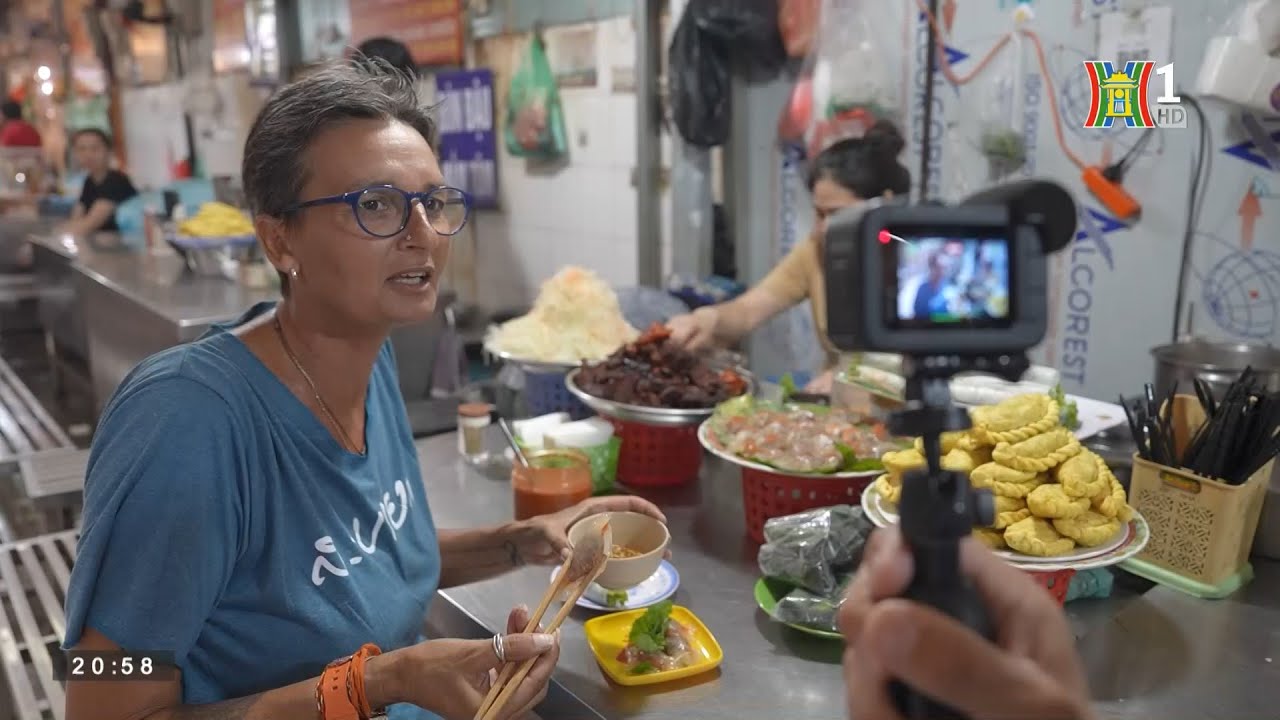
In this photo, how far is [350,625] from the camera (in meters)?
1.33

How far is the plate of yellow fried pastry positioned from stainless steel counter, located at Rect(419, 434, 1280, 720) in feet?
0.52

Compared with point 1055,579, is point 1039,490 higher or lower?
higher

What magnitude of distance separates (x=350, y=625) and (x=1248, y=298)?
2.69 metres

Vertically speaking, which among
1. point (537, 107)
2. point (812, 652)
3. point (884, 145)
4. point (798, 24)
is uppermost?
point (798, 24)

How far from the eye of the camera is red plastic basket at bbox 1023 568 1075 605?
1.30m

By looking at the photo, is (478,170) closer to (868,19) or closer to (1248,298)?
(868,19)

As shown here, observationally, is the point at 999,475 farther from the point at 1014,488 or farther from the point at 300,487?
the point at 300,487

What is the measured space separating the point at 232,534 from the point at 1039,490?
109 centimetres

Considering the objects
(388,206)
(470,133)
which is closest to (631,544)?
(388,206)

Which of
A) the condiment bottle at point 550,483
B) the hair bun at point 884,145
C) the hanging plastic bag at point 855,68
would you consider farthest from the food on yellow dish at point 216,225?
the condiment bottle at point 550,483

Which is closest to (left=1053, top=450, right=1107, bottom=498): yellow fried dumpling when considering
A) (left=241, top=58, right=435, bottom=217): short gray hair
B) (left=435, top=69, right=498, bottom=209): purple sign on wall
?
(left=241, top=58, right=435, bottom=217): short gray hair

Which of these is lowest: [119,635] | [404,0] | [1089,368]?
[1089,368]

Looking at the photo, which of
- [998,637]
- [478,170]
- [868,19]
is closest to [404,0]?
[478,170]

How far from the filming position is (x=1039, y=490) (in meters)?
1.32
